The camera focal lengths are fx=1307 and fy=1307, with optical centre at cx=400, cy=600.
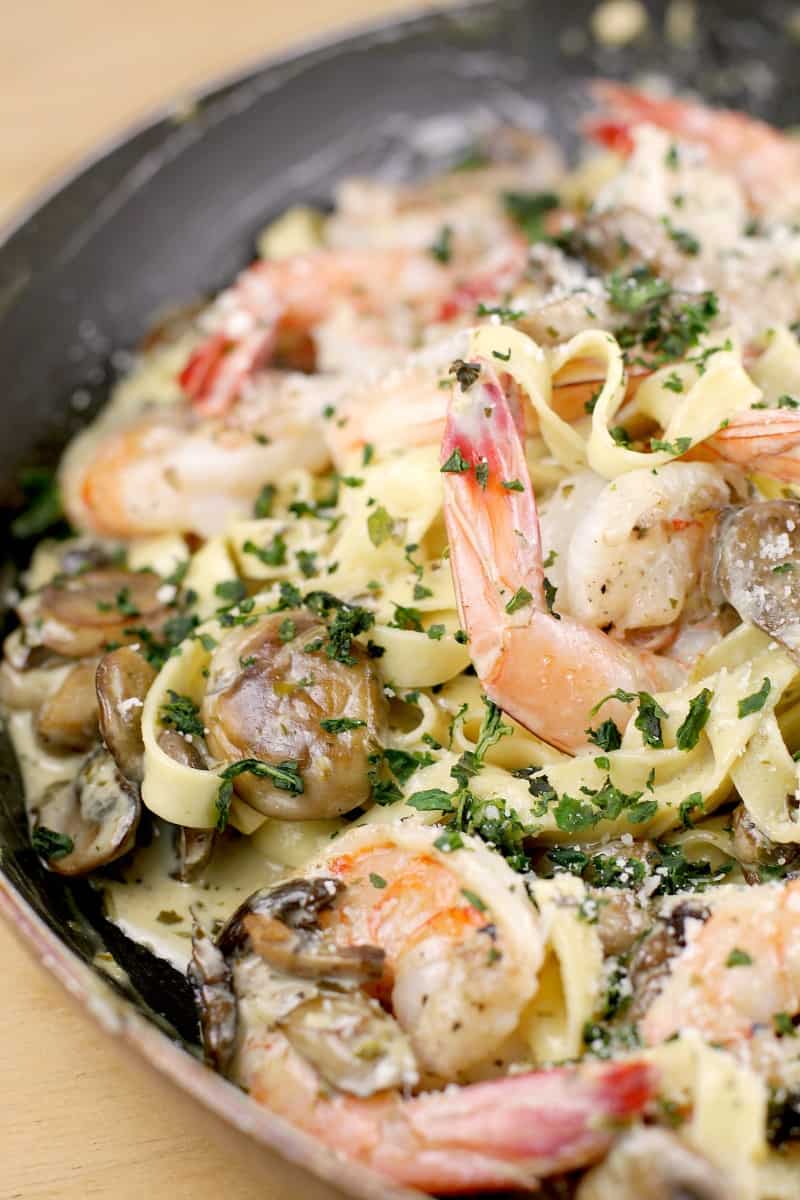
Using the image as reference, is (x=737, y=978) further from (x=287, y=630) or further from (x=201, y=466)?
(x=201, y=466)

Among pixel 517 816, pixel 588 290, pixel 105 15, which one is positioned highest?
pixel 105 15

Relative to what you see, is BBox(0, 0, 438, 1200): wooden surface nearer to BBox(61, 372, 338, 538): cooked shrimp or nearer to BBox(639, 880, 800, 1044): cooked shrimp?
BBox(639, 880, 800, 1044): cooked shrimp

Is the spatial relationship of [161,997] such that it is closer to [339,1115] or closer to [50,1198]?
[50,1198]

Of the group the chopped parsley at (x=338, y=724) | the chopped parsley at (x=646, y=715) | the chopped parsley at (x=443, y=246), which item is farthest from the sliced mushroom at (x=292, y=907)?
the chopped parsley at (x=443, y=246)

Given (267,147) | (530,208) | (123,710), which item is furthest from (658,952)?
(267,147)

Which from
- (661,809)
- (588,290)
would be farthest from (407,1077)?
(588,290)

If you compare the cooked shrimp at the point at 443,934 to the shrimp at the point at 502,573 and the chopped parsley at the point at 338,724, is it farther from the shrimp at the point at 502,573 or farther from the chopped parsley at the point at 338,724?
the shrimp at the point at 502,573
